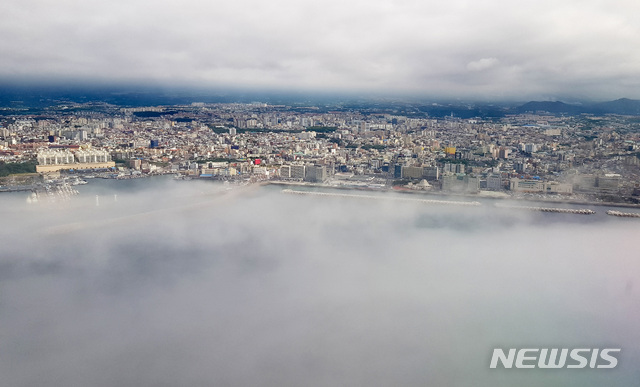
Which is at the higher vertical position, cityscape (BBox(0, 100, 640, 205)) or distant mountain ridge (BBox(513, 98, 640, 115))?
distant mountain ridge (BBox(513, 98, 640, 115))

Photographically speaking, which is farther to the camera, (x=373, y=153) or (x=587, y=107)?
(x=587, y=107)

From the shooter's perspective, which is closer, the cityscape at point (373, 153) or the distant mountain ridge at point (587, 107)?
the cityscape at point (373, 153)

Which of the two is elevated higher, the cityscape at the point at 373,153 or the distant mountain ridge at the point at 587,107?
the distant mountain ridge at the point at 587,107

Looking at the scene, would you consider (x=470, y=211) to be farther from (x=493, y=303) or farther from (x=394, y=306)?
(x=394, y=306)

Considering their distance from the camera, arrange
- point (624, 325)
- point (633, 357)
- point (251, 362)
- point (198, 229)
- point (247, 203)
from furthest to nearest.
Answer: point (247, 203) → point (198, 229) → point (624, 325) → point (633, 357) → point (251, 362)

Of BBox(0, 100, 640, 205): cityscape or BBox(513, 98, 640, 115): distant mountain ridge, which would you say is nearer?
BBox(0, 100, 640, 205): cityscape

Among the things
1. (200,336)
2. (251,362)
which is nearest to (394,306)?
(251,362)

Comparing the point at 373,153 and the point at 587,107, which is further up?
the point at 587,107

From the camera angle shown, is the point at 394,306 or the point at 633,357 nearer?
the point at 633,357
